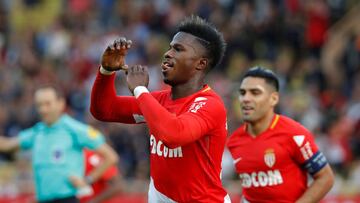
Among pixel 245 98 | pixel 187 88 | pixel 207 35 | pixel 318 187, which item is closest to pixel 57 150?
pixel 245 98

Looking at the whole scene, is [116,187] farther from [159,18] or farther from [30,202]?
[159,18]

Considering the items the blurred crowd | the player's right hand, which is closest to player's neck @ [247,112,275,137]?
the player's right hand

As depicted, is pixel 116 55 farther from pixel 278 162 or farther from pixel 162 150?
pixel 278 162

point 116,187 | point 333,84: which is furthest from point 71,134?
point 333,84

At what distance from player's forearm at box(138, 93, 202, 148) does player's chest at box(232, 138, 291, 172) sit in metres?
2.08

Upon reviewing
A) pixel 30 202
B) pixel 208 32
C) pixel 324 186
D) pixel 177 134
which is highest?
pixel 208 32

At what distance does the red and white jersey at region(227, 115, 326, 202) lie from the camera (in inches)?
339

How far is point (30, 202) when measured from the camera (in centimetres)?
1333

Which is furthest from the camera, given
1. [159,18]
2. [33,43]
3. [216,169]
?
[33,43]

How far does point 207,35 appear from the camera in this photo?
724cm

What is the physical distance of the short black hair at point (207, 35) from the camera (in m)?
7.23

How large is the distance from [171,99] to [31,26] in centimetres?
1420

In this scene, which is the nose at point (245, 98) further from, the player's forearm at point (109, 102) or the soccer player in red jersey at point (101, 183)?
the soccer player in red jersey at point (101, 183)

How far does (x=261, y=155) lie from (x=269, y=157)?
9 centimetres
